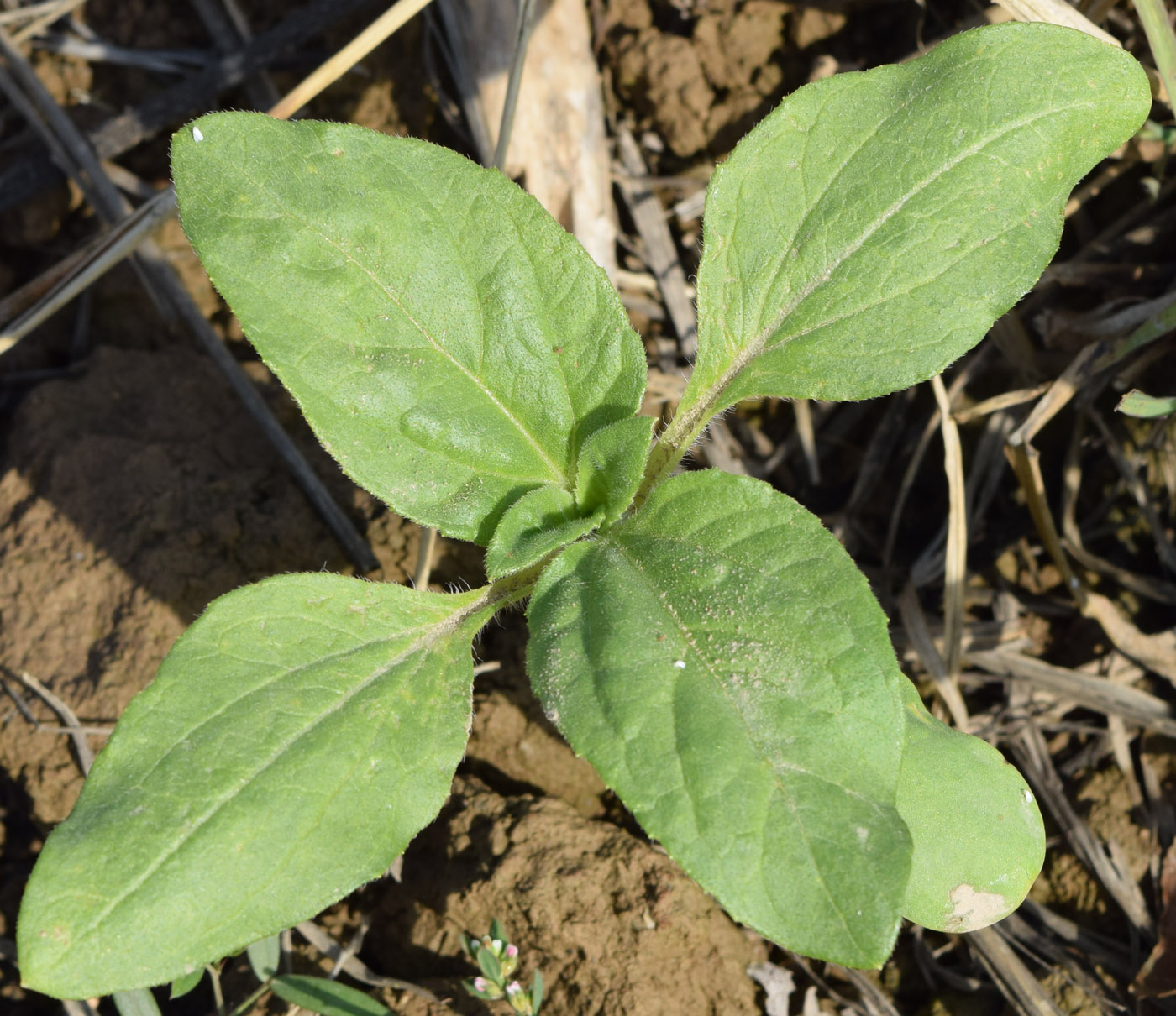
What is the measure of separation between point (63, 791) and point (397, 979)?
1099 mm

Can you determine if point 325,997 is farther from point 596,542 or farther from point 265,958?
point 596,542

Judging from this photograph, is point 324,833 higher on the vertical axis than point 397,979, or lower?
higher

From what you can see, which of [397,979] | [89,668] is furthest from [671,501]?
[89,668]

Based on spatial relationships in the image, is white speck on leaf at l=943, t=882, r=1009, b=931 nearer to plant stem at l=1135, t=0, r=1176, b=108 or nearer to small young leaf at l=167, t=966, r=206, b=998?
small young leaf at l=167, t=966, r=206, b=998

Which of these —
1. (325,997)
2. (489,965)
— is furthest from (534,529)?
(325,997)

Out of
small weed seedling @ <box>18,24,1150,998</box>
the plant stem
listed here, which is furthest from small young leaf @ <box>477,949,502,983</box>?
the plant stem

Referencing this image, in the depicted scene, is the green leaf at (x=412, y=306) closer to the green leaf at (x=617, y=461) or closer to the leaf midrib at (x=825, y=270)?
the green leaf at (x=617, y=461)

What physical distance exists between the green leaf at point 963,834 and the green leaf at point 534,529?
2.95 feet

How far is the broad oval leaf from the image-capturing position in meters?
2.29

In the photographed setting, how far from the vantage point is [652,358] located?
365 centimetres

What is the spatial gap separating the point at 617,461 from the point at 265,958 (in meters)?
1.56

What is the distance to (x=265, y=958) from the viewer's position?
8.57 feet

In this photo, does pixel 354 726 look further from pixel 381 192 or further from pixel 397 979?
pixel 381 192

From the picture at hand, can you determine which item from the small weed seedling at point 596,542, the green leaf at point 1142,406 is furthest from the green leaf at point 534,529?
the green leaf at point 1142,406
